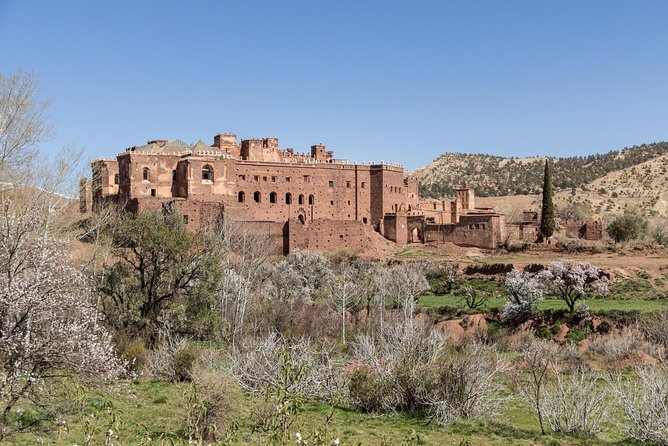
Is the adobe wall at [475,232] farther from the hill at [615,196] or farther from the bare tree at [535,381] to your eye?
the bare tree at [535,381]

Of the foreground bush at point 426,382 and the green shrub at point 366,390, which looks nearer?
the foreground bush at point 426,382

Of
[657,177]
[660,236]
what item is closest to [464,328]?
[660,236]

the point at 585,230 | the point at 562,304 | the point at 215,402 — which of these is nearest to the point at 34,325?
the point at 215,402

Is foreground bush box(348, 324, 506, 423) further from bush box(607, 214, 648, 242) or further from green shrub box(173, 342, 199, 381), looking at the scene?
bush box(607, 214, 648, 242)

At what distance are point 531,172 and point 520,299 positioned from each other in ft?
239

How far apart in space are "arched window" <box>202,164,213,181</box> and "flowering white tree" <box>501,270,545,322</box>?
22961 millimetres

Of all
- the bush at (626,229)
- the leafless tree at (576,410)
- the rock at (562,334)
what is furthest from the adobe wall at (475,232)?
the leafless tree at (576,410)

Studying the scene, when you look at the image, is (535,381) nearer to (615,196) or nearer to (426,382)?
(426,382)

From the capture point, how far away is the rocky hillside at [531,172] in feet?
301

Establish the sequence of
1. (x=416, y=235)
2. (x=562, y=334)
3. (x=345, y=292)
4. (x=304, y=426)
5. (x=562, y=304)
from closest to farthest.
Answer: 1. (x=304, y=426)
2. (x=562, y=334)
3. (x=345, y=292)
4. (x=562, y=304)
5. (x=416, y=235)

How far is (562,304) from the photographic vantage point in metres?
36.3

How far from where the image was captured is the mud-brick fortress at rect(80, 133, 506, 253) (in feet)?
156

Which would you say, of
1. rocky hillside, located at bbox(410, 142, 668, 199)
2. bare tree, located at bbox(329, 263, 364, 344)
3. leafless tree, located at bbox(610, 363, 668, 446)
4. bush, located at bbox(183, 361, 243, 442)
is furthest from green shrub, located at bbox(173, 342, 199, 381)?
rocky hillside, located at bbox(410, 142, 668, 199)

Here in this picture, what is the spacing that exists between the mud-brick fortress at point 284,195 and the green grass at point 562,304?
10312 mm
